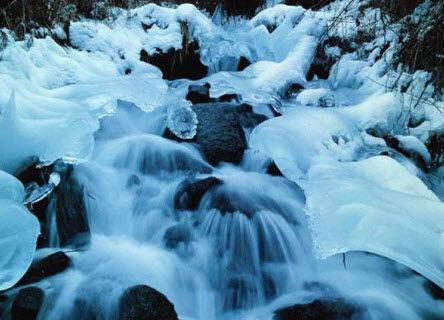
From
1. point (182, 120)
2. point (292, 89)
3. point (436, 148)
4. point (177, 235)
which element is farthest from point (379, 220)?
point (292, 89)

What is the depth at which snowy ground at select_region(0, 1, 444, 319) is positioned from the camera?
6.62 ft

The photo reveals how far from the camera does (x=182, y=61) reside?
6129 mm

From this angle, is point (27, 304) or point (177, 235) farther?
point (177, 235)

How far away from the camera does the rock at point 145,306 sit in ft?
6.60

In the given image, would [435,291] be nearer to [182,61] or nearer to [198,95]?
[198,95]

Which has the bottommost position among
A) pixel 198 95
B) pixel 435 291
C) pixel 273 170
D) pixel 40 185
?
pixel 273 170

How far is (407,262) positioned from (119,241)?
1.93m

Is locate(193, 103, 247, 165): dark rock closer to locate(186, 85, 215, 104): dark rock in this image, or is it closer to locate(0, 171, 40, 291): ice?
locate(186, 85, 215, 104): dark rock

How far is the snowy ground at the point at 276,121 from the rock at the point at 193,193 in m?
0.44

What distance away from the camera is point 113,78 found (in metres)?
4.79

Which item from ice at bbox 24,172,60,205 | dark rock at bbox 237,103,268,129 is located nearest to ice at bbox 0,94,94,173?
ice at bbox 24,172,60,205

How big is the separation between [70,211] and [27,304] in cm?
88

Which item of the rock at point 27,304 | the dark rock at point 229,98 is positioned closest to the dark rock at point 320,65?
the dark rock at point 229,98

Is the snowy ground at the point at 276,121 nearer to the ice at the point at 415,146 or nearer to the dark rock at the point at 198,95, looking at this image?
the ice at the point at 415,146
